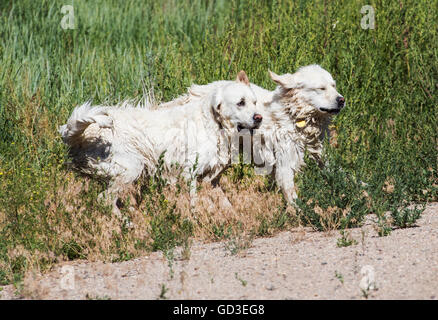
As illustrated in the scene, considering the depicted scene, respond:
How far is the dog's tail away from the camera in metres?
6.54

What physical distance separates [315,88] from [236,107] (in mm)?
904

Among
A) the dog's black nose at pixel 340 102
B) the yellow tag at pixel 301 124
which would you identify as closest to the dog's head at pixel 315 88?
the dog's black nose at pixel 340 102

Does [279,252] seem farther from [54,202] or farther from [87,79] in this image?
[87,79]

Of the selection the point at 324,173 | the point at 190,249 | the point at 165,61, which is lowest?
the point at 190,249

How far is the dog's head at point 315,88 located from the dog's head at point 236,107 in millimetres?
453

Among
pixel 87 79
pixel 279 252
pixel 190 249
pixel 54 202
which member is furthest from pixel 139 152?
pixel 87 79

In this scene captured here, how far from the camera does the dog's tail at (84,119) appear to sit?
654 cm

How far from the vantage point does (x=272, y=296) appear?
4.37m

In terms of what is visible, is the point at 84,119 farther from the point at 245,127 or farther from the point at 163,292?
the point at 163,292

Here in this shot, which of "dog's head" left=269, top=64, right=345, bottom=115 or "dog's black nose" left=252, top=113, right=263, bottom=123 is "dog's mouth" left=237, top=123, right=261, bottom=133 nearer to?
"dog's black nose" left=252, top=113, right=263, bottom=123

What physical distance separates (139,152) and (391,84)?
4161 mm

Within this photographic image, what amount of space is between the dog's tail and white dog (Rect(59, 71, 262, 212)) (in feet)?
0.08

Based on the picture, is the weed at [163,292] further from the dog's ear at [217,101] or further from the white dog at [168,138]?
the dog's ear at [217,101]

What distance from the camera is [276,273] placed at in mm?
4832
